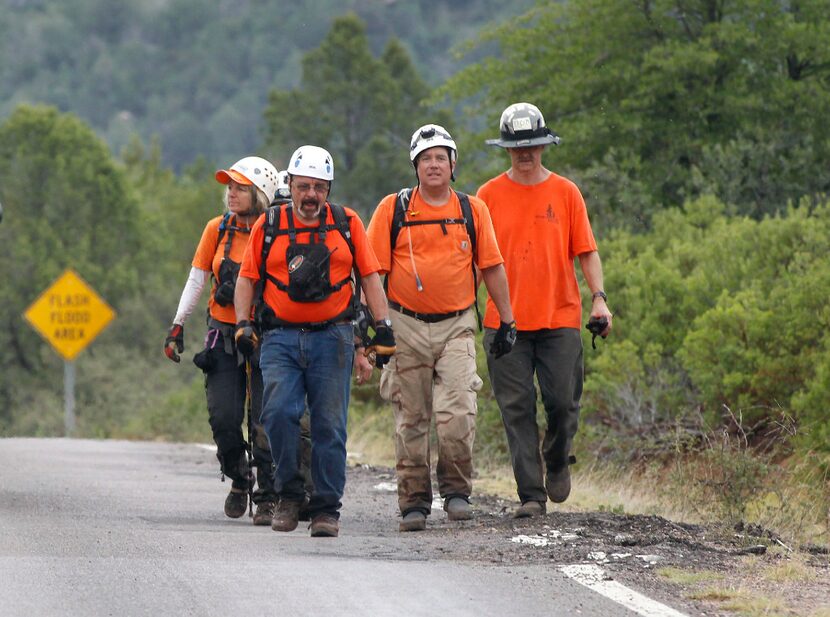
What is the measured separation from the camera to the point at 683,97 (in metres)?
26.1

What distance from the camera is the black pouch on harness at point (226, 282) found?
10.8m

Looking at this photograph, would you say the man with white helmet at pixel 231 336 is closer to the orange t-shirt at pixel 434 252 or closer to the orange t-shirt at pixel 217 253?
the orange t-shirt at pixel 217 253

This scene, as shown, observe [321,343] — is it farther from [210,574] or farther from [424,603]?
[424,603]

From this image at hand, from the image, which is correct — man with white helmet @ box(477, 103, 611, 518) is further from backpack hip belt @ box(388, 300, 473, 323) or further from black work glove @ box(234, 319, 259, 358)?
black work glove @ box(234, 319, 259, 358)

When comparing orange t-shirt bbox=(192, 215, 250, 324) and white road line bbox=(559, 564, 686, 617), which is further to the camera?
orange t-shirt bbox=(192, 215, 250, 324)

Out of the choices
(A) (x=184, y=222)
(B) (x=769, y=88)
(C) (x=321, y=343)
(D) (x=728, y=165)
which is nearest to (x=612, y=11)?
(B) (x=769, y=88)

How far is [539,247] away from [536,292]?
10.1 inches

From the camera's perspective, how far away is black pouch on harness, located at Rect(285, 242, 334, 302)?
9.66 m

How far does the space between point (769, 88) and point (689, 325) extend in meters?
10.5

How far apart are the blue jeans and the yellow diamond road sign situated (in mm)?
26611

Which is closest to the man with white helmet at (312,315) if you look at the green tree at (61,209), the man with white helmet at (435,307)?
the man with white helmet at (435,307)

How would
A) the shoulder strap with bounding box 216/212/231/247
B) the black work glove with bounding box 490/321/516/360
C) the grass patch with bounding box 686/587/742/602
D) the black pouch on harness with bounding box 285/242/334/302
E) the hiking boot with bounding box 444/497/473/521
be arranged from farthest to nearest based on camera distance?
the shoulder strap with bounding box 216/212/231/247 < the hiking boot with bounding box 444/497/473/521 < the black work glove with bounding box 490/321/516/360 < the black pouch on harness with bounding box 285/242/334/302 < the grass patch with bounding box 686/587/742/602

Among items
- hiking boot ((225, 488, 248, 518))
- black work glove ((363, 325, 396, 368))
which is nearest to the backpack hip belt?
black work glove ((363, 325, 396, 368))

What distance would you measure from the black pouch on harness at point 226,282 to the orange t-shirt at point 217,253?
1.2 inches
